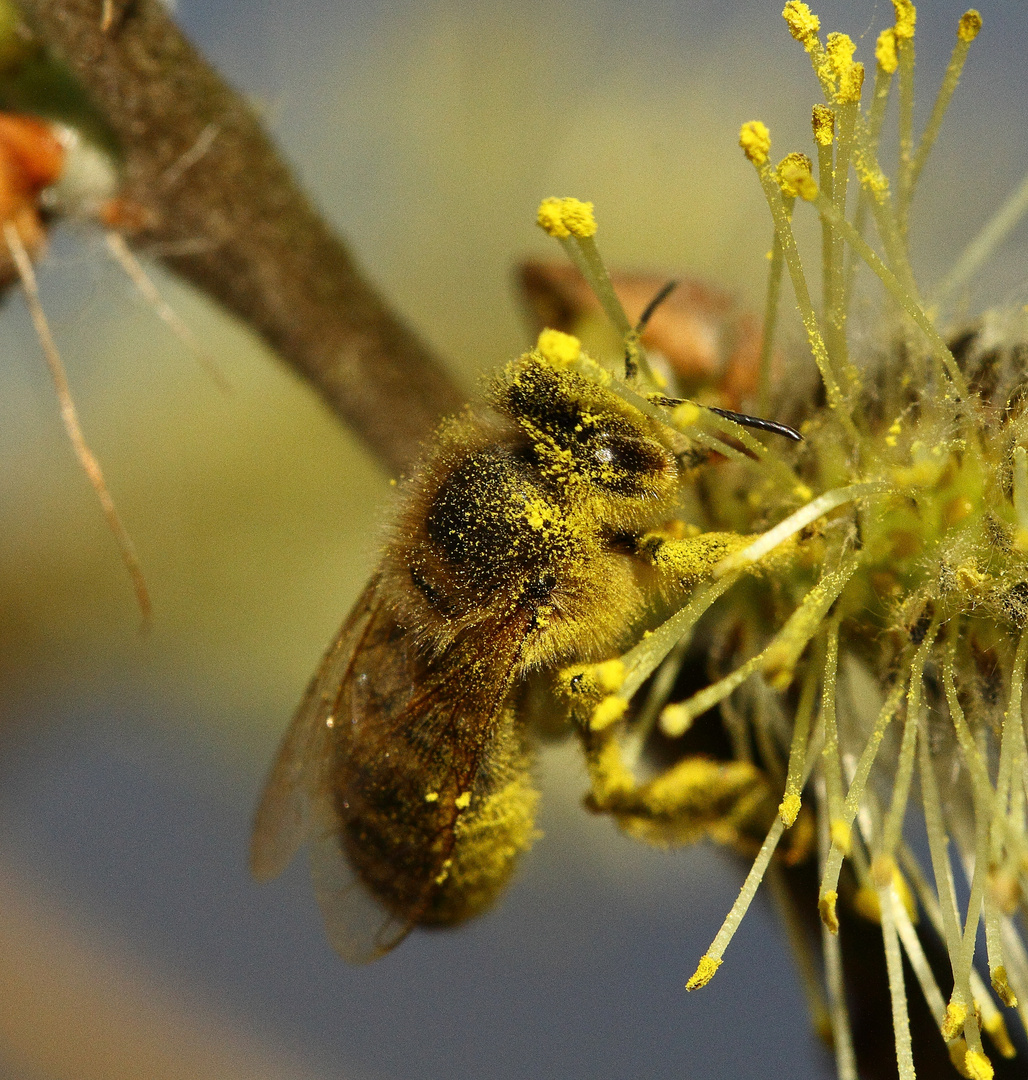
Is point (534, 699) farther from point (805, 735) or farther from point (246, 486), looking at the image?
point (246, 486)

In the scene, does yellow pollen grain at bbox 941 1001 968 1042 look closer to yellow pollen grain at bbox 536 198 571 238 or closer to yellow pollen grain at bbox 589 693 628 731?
yellow pollen grain at bbox 589 693 628 731

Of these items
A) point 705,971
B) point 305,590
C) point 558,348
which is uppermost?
point 558,348

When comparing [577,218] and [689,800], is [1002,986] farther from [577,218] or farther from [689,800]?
[577,218]

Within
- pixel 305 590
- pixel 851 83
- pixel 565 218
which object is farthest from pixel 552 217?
pixel 305 590

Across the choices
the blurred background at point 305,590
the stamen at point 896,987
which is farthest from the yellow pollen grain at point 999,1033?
the blurred background at point 305,590

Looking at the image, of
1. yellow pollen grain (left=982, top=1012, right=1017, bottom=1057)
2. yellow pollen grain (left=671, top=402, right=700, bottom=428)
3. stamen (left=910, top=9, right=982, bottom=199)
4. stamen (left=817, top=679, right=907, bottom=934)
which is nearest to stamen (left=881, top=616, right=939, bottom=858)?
stamen (left=817, top=679, right=907, bottom=934)

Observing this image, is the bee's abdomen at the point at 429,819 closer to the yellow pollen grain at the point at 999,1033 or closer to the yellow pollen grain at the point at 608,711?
the yellow pollen grain at the point at 608,711
